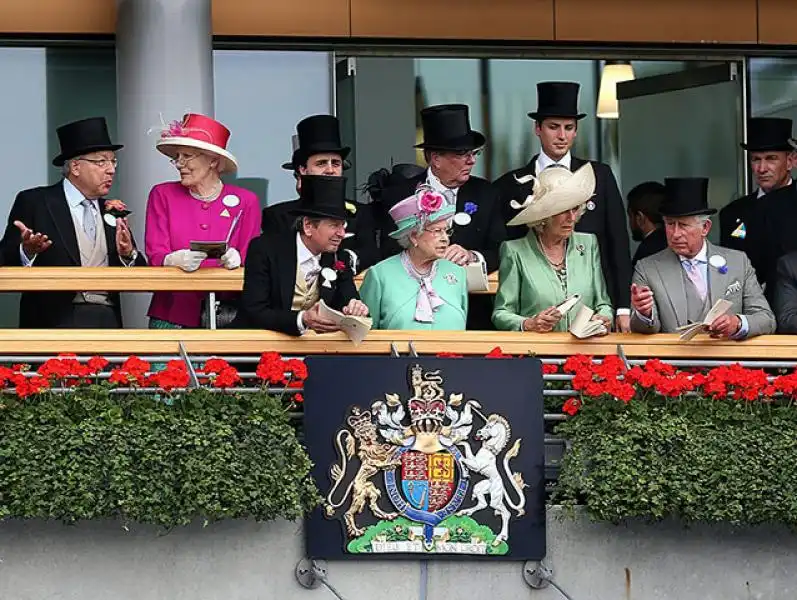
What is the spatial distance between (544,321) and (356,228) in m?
1.54

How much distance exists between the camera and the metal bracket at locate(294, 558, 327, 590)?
30.9ft

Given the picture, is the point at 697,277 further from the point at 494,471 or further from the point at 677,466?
the point at 494,471

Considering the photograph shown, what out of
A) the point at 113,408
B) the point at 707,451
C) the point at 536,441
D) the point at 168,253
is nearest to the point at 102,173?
the point at 168,253

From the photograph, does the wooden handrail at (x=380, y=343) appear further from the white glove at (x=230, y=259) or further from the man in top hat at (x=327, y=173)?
the man in top hat at (x=327, y=173)

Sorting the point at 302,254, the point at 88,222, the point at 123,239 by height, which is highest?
the point at 88,222

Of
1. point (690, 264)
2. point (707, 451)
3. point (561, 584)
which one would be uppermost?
point (690, 264)

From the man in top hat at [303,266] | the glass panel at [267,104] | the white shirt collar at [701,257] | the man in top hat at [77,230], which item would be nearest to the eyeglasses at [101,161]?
the man in top hat at [77,230]

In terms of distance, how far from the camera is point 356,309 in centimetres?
957

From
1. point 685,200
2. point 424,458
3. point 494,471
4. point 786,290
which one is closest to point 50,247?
point 424,458

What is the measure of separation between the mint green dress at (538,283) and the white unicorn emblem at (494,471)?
29.3 inches

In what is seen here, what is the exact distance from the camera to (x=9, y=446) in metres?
9.07

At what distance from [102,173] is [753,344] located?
353 cm

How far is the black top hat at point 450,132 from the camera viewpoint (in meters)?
11.0

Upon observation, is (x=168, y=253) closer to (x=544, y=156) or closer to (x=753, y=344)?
(x=544, y=156)
